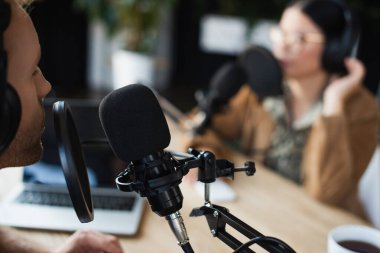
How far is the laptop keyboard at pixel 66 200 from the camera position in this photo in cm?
100

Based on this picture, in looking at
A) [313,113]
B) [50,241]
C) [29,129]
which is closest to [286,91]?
[313,113]

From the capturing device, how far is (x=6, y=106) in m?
0.52

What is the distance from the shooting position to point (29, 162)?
66 centimetres

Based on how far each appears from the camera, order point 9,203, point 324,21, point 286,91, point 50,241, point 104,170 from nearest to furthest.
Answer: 1. point 50,241
2. point 9,203
3. point 104,170
4. point 324,21
5. point 286,91

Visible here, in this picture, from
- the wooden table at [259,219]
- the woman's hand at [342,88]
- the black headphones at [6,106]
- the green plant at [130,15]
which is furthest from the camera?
the green plant at [130,15]

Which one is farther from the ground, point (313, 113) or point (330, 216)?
point (313, 113)

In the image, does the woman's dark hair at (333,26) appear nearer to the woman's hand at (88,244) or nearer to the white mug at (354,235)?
the white mug at (354,235)

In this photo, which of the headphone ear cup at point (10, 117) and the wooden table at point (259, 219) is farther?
the wooden table at point (259, 219)

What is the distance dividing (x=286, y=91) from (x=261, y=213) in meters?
0.65

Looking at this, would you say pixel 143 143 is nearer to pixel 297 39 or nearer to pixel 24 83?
pixel 24 83

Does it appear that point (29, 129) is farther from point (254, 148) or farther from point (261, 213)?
point (254, 148)

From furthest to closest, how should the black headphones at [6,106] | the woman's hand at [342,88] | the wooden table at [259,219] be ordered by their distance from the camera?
1. the woman's hand at [342,88]
2. the wooden table at [259,219]
3. the black headphones at [6,106]

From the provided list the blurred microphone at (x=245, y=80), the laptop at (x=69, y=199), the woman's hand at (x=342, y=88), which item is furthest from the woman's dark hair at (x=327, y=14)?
the laptop at (x=69, y=199)

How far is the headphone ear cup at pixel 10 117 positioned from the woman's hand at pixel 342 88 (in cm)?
99
